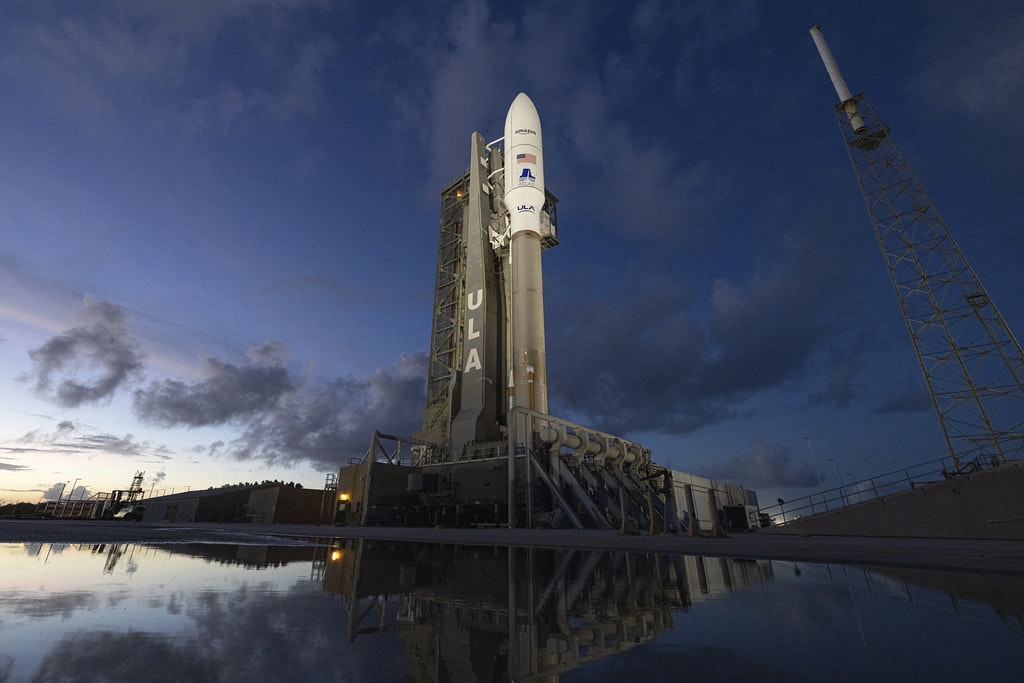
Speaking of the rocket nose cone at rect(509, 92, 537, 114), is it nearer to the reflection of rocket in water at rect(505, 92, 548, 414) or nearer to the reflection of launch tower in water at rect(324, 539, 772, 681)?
the reflection of rocket in water at rect(505, 92, 548, 414)

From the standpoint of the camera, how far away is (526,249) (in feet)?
105

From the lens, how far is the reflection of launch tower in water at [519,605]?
7.96ft

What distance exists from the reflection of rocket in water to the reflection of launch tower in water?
21.8 m

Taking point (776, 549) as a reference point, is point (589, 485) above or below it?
above

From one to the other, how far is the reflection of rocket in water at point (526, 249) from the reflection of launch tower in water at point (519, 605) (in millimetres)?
21817

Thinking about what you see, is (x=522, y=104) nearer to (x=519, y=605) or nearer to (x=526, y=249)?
(x=526, y=249)

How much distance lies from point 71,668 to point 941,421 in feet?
139

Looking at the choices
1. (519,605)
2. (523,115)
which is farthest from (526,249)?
(519,605)

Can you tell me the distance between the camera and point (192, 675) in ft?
6.29

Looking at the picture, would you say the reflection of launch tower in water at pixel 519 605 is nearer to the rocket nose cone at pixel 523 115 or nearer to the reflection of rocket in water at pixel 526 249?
the reflection of rocket in water at pixel 526 249

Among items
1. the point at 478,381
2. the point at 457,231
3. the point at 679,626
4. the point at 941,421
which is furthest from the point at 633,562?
the point at 457,231

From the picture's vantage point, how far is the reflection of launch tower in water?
2.43 meters

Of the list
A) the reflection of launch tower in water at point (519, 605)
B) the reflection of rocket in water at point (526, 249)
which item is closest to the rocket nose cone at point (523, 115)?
the reflection of rocket in water at point (526, 249)

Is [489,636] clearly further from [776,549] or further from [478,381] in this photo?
[478,381]
